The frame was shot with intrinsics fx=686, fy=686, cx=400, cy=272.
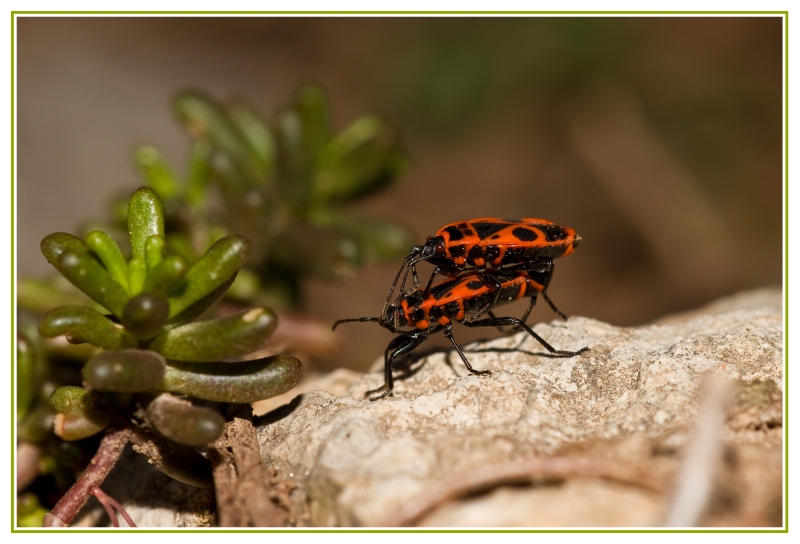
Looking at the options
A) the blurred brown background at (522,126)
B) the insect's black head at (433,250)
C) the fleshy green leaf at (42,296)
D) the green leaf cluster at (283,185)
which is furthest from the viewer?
the blurred brown background at (522,126)

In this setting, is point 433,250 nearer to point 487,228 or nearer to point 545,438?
point 487,228

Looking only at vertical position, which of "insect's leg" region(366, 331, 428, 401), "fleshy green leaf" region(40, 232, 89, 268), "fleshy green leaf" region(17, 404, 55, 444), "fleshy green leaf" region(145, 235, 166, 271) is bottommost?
"insect's leg" region(366, 331, 428, 401)

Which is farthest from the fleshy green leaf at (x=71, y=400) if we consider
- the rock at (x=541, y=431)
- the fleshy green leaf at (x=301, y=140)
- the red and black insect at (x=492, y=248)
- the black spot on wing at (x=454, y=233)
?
the fleshy green leaf at (x=301, y=140)

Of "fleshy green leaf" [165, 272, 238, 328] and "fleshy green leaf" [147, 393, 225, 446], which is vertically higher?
"fleshy green leaf" [165, 272, 238, 328]

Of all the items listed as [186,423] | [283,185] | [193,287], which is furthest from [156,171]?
[186,423]

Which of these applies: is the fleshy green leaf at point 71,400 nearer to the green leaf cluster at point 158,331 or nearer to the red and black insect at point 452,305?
the green leaf cluster at point 158,331

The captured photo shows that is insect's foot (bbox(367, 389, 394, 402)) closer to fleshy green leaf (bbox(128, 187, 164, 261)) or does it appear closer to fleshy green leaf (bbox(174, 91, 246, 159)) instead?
fleshy green leaf (bbox(128, 187, 164, 261))

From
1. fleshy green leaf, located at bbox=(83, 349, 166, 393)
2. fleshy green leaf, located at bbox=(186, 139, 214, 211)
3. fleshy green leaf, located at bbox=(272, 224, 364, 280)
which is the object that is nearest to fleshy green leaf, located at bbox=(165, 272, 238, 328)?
fleshy green leaf, located at bbox=(83, 349, 166, 393)
